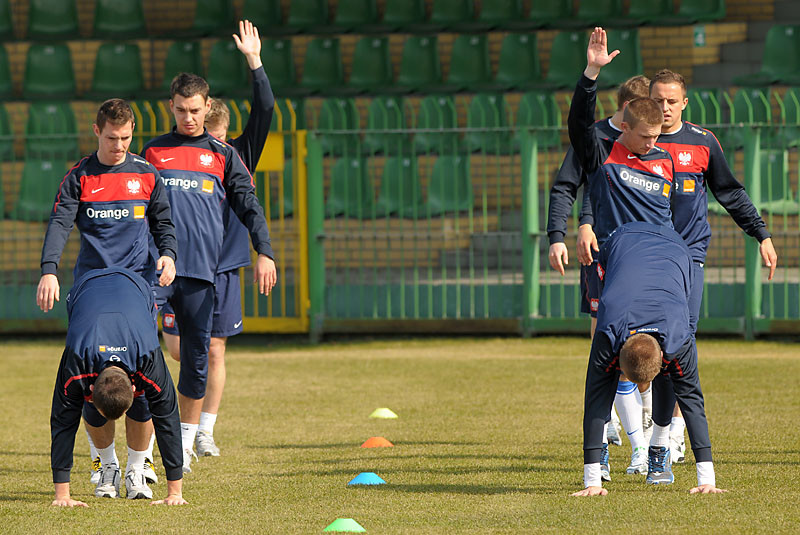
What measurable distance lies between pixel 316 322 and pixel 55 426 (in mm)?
7971

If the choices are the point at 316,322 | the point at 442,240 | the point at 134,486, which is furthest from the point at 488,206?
the point at 134,486

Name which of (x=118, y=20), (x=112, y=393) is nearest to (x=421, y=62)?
(x=118, y=20)

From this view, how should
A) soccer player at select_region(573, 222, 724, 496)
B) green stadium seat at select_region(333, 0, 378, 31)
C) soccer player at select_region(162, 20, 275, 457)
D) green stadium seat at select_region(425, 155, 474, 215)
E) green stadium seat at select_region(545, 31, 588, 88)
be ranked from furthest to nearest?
green stadium seat at select_region(333, 0, 378, 31), green stadium seat at select_region(545, 31, 588, 88), green stadium seat at select_region(425, 155, 474, 215), soccer player at select_region(162, 20, 275, 457), soccer player at select_region(573, 222, 724, 496)

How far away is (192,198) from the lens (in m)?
6.46

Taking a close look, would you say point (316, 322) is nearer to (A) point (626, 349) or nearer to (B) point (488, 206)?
(B) point (488, 206)

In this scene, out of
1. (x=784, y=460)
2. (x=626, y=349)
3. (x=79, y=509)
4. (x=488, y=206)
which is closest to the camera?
(x=626, y=349)

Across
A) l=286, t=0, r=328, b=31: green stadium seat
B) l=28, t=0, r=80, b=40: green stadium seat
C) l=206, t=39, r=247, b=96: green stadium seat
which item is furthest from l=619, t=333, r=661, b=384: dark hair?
l=28, t=0, r=80, b=40: green stadium seat

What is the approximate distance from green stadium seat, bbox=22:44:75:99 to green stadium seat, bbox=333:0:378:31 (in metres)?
3.97

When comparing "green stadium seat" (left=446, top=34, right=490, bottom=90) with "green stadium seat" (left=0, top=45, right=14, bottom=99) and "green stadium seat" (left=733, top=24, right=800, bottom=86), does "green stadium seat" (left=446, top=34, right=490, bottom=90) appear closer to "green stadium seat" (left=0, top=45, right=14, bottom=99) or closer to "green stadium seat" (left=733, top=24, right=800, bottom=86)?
"green stadium seat" (left=733, top=24, right=800, bottom=86)

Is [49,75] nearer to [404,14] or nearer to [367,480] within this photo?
[404,14]

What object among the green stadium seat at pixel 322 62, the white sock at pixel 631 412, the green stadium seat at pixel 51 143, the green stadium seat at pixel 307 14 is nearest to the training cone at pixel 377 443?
the white sock at pixel 631 412

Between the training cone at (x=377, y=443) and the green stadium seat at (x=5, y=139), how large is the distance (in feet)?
25.8

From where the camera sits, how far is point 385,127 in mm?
13703

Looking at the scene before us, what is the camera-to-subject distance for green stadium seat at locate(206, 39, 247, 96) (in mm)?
17250
